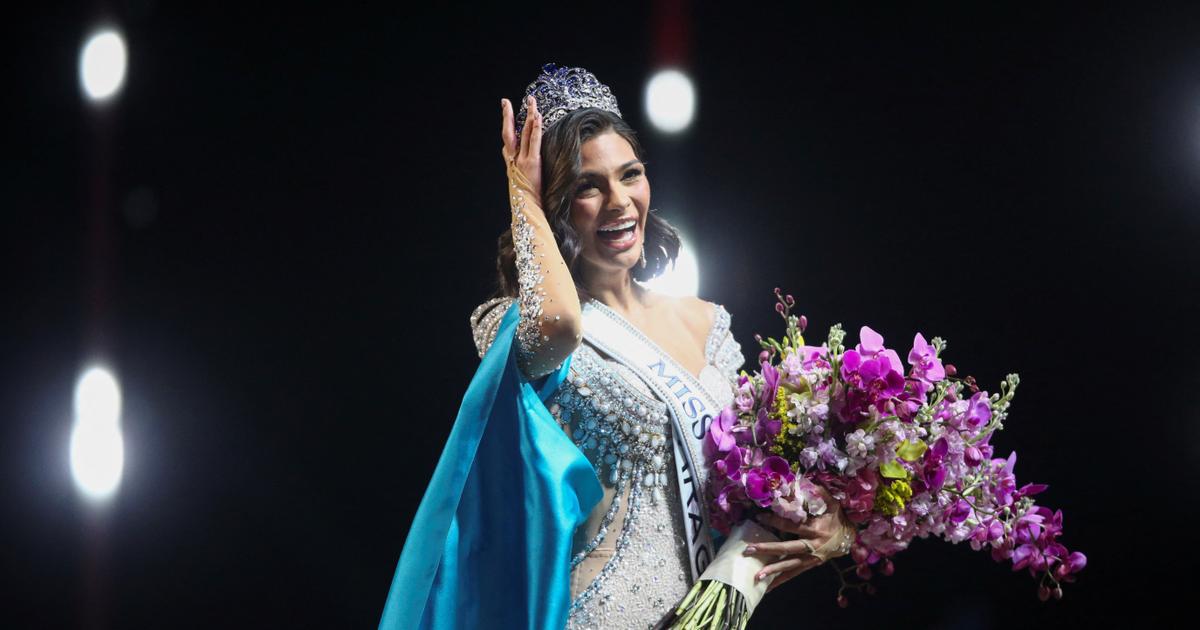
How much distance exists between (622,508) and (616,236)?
417 millimetres

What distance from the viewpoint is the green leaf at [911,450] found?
1.54 m

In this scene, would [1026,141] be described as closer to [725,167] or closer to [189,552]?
[725,167]

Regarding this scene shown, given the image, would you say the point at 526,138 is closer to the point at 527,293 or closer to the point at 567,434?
the point at 527,293

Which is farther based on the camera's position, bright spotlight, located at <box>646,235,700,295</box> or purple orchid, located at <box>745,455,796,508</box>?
bright spotlight, located at <box>646,235,700,295</box>

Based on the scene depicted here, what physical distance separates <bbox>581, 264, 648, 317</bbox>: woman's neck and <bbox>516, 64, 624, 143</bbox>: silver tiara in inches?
9.7

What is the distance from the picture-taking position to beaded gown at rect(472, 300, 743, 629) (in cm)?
159

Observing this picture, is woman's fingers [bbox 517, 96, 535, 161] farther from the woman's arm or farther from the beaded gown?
the beaded gown

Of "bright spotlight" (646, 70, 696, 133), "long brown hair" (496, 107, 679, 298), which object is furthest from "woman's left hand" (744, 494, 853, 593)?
"bright spotlight" (646, 70, 696, 133)

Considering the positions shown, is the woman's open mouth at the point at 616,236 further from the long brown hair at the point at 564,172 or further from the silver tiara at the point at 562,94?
the silver tiara at the point at 562,94

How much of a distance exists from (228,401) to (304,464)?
0.19 meters

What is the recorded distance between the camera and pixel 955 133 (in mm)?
2494

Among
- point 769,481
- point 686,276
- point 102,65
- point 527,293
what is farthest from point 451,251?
point 769,481

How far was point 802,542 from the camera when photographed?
1.58m

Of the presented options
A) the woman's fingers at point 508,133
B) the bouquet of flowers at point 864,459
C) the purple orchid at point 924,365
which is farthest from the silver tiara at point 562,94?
the purple orchid at point 924,365
